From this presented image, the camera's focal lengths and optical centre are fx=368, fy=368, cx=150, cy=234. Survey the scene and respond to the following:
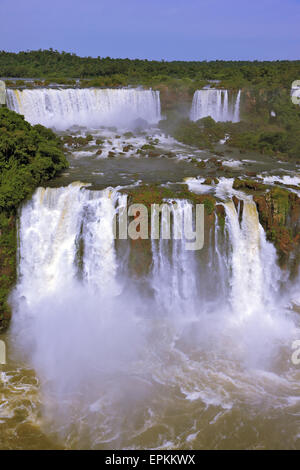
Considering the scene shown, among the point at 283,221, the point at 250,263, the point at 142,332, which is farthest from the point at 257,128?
the point at 142,332

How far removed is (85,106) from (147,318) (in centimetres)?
1823

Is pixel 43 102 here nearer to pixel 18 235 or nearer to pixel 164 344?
pixel 18 235

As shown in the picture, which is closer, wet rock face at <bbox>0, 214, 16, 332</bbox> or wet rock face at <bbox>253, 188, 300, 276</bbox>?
wet rock face at <bbox>0, 214, 16, 332</bbox>

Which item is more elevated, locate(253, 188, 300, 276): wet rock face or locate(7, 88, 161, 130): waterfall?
locate(7, 88, 161, 130): waterfall

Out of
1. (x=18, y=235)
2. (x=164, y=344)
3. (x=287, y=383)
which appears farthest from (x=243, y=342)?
(x=18, y=235)

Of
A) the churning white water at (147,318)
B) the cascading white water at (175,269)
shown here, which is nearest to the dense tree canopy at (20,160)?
the churning white water at (147,318)

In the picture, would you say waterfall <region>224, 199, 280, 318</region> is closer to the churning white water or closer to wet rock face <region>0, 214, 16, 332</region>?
the churning white water

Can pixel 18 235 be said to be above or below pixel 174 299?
above

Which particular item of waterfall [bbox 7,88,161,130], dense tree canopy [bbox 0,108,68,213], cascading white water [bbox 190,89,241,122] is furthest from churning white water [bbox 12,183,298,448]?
cascading white water [bbox 190,89,241,122]

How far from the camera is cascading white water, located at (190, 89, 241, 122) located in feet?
91.4

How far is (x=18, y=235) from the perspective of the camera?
1211 cm

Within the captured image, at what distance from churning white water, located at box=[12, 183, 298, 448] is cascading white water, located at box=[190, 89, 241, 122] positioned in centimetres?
1737
